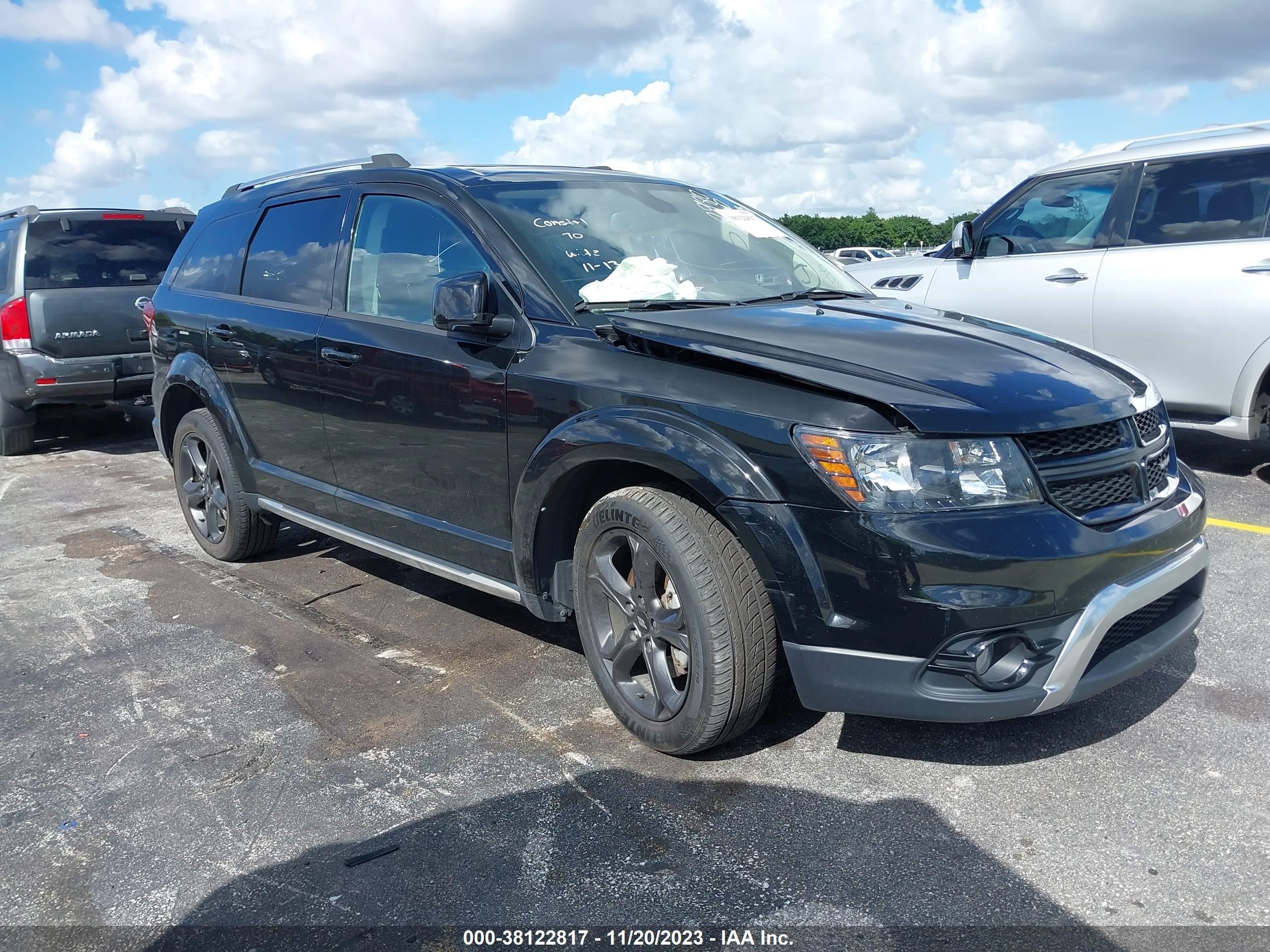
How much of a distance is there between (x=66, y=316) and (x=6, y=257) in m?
0.80

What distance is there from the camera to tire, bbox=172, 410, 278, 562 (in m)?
5.15

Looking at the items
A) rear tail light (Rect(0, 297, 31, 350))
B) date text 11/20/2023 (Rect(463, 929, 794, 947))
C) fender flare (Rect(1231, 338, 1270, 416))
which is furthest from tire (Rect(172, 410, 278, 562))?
fender flare (Rect(1231, 338, 1270, 416))

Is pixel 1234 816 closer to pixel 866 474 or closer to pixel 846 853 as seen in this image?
pixel 846 853

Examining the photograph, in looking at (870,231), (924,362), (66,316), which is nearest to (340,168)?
(924,362)

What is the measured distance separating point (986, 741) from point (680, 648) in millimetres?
988

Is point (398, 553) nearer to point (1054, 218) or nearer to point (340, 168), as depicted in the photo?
point (340, 168)

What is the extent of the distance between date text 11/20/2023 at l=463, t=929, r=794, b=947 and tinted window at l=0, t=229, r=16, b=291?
823 centimetres

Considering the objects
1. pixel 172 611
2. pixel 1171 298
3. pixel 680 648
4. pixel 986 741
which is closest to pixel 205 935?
pixel 680 648

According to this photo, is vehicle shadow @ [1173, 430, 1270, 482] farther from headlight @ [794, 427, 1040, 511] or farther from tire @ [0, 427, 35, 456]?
tire @ [0, 427, 35, 456]

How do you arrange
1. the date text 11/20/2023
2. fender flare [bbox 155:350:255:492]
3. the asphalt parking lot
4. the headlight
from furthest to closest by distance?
1. fender flare [bbox 155:350:255:492]
2. the headlight
3. the asphalt parking lot
4. the date text 11/20/2023

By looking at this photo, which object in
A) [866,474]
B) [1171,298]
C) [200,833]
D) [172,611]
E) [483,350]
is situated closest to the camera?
[866,474]

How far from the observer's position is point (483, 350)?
352 centimetres

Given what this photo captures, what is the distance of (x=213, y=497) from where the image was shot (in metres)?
5.39

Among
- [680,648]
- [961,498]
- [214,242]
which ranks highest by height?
[214,242]
